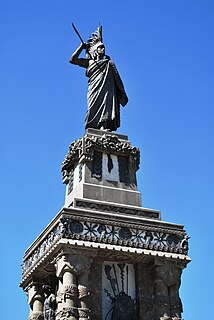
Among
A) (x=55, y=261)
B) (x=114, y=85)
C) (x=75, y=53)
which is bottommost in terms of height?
(x=55, y=261)

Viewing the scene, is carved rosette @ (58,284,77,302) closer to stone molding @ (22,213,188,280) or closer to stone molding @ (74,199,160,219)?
stone molding @ (22,213,188,280)

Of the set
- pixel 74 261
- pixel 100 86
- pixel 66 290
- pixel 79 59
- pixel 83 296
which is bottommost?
pixel 83 296

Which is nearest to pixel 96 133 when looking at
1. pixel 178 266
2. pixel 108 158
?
pixel 108 158

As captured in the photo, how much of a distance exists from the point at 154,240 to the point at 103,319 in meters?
3.09

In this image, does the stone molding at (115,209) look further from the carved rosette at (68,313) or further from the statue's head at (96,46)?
the statue's head at (96,46)

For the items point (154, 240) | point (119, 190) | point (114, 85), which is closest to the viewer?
point (154, 240)

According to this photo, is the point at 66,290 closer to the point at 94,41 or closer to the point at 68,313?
the point at 68,313

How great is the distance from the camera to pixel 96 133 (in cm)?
2227

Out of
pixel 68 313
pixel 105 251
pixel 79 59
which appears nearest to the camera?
pixel 68 313

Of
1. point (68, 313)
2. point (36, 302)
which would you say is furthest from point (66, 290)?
point (36, 302)

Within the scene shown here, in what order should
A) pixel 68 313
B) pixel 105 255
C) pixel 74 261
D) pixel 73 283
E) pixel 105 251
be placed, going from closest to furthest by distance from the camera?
pixel 68 313, pixel 73 283, pixel 74 261, pixel 105 251, pixel 105 255

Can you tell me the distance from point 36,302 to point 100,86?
29.0ft

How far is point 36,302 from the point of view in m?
20.5

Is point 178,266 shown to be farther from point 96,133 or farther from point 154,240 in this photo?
point 96,133
